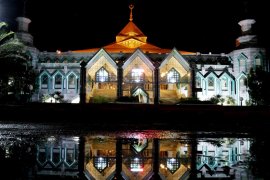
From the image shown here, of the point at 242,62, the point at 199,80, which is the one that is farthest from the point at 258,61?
the point at 199,80

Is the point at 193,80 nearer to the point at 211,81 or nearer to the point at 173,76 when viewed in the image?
the point at 173,76

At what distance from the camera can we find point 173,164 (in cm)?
479

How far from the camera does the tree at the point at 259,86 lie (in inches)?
1757

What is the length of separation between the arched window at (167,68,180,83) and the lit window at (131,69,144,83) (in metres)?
3.96

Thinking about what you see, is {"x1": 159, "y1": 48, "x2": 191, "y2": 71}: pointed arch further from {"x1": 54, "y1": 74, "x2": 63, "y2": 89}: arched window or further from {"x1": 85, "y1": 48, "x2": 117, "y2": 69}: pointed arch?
{"x1": 54, "y1": 74, "x2": 63, "y2": 89}: arched window

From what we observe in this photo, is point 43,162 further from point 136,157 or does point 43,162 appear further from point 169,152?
point 169,152

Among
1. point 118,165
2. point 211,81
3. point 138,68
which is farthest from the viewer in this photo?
point 211,81

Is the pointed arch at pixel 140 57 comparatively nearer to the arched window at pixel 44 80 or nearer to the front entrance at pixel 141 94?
the front entrance at pixel 141 94

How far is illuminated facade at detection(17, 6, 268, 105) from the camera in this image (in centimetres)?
4528

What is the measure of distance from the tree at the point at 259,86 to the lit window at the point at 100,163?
42.4 metres

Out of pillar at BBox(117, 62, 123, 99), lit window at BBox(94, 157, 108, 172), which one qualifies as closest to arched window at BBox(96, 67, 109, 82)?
pillar at BBox(117, 62, 123, 99)

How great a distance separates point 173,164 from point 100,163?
1.09m

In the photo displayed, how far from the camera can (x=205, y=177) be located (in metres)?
3.86

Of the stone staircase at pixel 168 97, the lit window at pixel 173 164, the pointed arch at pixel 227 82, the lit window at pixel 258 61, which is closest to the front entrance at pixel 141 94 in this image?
the stone staircase at pixel 168 97
